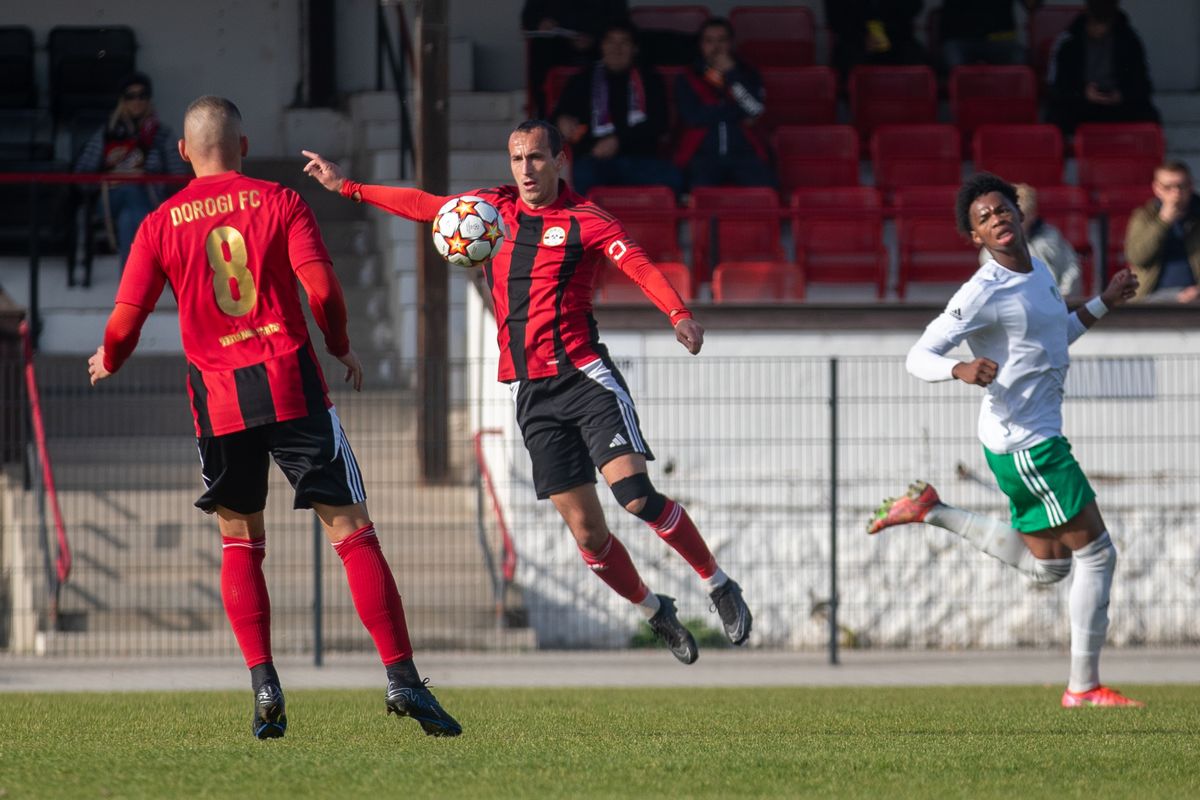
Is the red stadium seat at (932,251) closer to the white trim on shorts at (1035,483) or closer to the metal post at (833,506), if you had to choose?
the metal post at (833,506)

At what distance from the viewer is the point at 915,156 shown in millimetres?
16219

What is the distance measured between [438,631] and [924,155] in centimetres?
655

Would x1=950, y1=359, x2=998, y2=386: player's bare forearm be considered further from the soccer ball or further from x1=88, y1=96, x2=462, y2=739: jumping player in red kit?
x1=88, y1=96, x2=462, y2=739: jumping player in red kit

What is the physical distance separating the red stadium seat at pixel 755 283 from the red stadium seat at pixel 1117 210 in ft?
7.79

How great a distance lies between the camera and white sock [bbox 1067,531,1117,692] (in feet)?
27.7

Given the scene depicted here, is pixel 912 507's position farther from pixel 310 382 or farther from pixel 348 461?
pixel 310 382

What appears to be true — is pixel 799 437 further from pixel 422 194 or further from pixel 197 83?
pixel 197 83

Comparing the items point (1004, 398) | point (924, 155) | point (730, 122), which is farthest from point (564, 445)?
point (924, 155)

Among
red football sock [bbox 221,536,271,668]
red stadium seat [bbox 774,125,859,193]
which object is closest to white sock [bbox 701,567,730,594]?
red football sock [bbox 221,536,271,668]

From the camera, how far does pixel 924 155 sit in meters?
16.3

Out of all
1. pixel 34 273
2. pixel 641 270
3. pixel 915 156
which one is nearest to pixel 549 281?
pixel 641 270

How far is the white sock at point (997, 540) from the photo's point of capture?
27.6 ft

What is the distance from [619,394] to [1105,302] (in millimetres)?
2326

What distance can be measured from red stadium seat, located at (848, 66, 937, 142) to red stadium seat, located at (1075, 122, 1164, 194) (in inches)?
58.3
